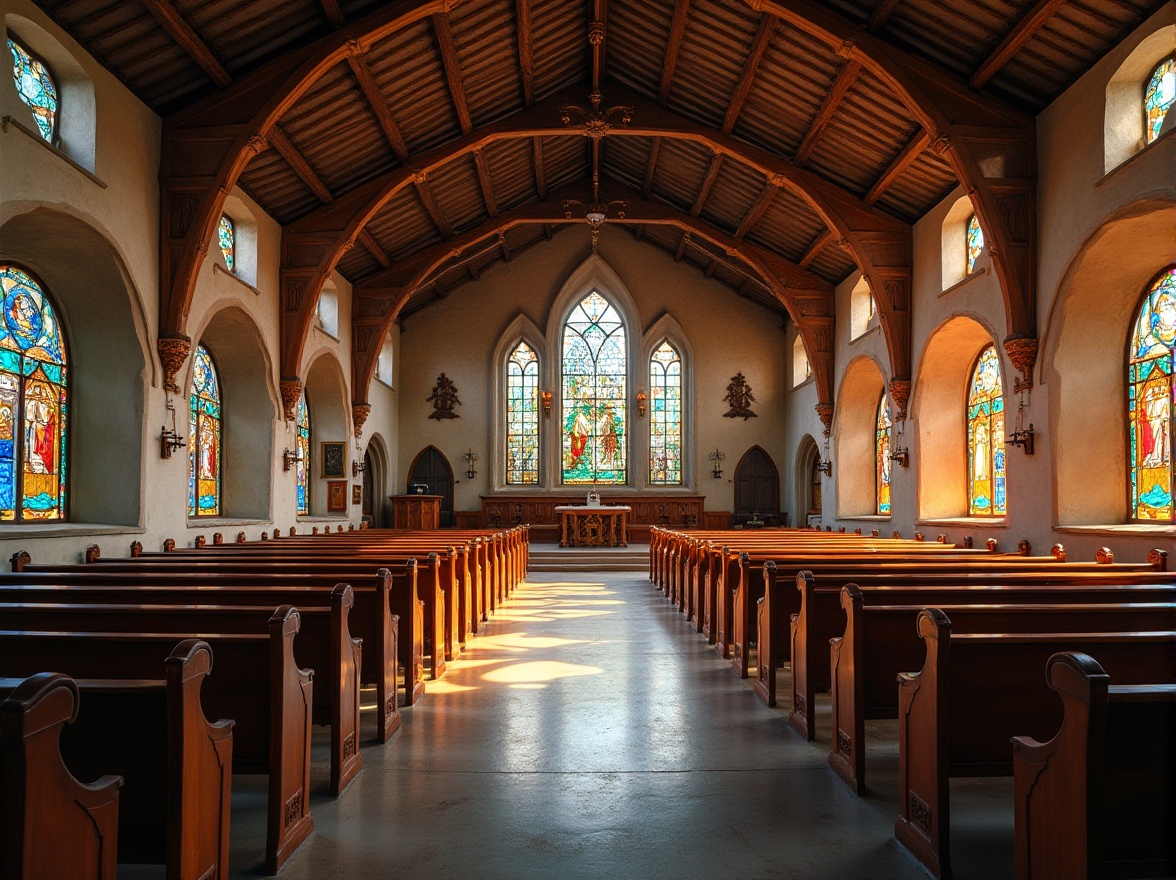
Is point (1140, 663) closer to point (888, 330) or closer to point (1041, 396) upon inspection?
point (1041, 396)

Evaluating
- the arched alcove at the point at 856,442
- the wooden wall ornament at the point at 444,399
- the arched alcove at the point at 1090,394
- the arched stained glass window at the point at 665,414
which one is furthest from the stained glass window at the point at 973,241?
the wooden wall ornament at the point at 444,399

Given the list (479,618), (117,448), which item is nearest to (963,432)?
(479,618)

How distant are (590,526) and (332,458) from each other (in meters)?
5.31

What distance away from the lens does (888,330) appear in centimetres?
1347

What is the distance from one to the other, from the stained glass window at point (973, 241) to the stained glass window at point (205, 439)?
1061 centimetres

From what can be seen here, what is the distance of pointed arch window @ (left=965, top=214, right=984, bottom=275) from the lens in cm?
1197

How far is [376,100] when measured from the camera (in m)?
11.7

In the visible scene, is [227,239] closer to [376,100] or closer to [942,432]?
[376,100]

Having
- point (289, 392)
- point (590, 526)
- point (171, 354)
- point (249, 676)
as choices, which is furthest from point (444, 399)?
point (249, 676)

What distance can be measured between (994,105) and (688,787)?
8.83 meters

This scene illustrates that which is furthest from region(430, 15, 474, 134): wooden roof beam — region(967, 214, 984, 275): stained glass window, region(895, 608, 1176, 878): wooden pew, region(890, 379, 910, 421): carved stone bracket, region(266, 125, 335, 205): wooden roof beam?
region(895, 608, 1176, 878): wooden pew

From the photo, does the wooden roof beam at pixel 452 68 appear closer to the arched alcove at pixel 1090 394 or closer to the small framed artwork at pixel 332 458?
the small framed artwork at pixel 332 458

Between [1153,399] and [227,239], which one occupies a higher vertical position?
[227,239]

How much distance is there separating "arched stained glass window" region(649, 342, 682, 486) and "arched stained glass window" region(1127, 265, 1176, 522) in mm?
12820
